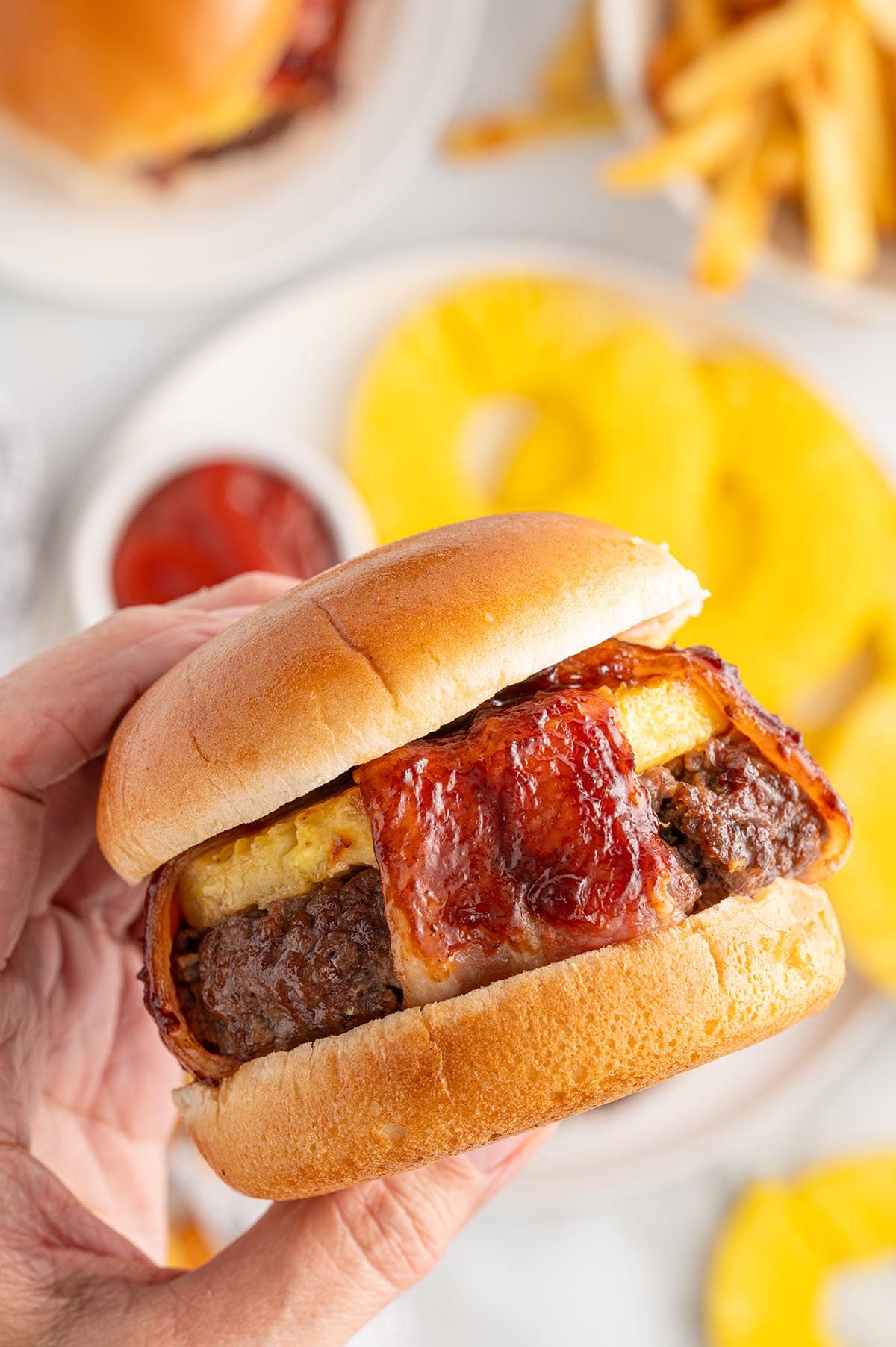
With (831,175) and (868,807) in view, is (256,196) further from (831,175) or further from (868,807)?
(868,807)

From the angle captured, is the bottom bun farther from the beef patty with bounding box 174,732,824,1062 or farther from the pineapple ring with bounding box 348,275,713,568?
the pineapple ring with bounding box 348,275,713,568

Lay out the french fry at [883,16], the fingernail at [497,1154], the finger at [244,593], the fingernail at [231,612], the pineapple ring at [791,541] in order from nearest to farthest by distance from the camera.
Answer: the fingernail at [497,1154], the fingernail at [231,612], the finger at [244,593], the french fry at [883,16], the pineapple ring at [791,541]

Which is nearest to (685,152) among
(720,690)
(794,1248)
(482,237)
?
(482,237)

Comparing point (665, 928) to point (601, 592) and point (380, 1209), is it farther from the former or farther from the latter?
point (380, 1209)

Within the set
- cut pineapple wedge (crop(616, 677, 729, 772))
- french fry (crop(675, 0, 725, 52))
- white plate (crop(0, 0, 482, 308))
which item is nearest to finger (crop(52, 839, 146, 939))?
cut pineapple wedge (crop(616, 677, 729, 772))

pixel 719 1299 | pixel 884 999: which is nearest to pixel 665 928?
pixel 884 999

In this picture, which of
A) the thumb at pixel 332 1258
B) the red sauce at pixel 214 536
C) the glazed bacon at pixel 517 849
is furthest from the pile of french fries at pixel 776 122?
the thumb at pixel 332 1258

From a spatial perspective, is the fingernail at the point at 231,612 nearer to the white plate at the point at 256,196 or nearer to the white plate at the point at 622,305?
the white plate at the point at 622,305
